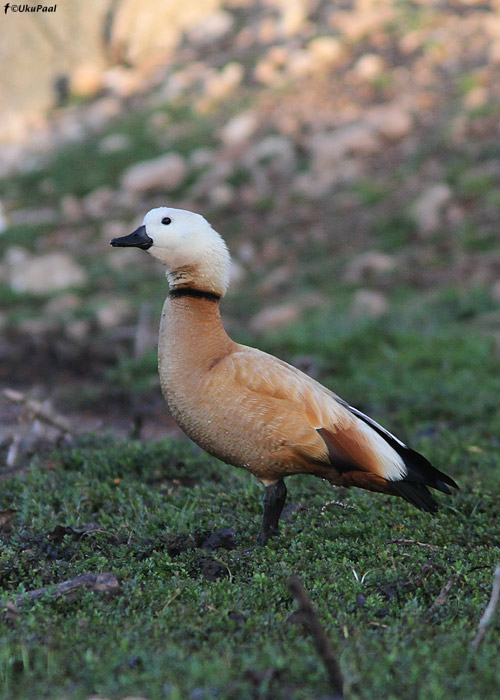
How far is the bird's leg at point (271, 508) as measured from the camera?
456cm

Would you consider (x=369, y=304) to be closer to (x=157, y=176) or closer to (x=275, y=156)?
(x=275, y=156)

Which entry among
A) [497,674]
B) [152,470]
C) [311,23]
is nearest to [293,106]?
[311,23]

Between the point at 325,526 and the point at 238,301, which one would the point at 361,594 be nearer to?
the point at 325,526

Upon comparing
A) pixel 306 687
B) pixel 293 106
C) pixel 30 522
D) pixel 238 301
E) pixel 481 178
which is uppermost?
pixel 293 106

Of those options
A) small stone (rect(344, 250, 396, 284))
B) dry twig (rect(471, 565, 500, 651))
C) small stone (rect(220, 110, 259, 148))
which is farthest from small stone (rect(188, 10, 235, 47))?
dry twig (rect(471, 565, 500, 651))

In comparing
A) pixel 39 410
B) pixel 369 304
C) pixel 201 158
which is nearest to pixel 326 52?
pixel 201 158

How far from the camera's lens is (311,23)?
66.7 feet

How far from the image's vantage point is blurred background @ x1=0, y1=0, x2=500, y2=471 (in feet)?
33.5

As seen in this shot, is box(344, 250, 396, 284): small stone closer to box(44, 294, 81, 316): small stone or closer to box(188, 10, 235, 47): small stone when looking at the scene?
box(44, 294, 81, 316): small stone

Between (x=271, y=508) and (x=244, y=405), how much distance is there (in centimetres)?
65

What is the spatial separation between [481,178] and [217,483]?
371 inches

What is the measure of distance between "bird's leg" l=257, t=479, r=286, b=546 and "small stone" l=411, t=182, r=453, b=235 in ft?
30.8

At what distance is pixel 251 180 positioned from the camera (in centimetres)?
1584

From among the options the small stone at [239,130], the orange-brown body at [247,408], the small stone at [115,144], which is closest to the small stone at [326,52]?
the small stone at [239,130]
